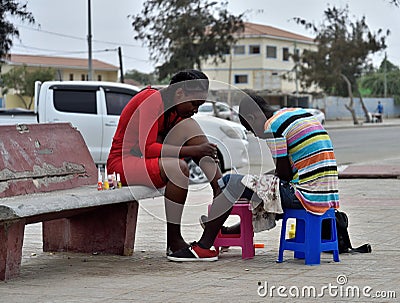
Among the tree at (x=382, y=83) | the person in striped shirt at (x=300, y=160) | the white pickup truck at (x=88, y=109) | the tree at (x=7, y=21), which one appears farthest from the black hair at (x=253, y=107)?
the tree at (x=382, y=83)

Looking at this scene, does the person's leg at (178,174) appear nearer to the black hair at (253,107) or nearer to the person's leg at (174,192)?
the person's leg at (174,192)

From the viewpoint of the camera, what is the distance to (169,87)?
284 inches

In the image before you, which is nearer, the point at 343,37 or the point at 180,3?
the point at 180,3

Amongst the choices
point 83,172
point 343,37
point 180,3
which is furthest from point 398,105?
point 83,172

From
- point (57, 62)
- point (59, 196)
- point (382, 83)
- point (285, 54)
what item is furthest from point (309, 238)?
point (382, 83)

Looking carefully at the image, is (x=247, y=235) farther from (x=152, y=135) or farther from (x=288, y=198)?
(x=152, y=135)

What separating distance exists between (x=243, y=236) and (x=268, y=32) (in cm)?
7812

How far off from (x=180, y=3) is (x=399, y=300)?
155 ft

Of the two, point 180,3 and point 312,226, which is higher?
point 180,3

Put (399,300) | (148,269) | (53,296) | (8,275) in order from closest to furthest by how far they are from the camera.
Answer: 1. (399,300)
2. (53,296)
3. (8,275)
4. (148,269)

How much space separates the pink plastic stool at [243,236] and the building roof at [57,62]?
213 ft

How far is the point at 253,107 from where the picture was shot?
6883 mm

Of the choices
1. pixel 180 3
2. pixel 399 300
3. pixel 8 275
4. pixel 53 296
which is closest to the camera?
pixel 399 300

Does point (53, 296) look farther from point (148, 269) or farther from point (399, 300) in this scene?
point (399, 300)
